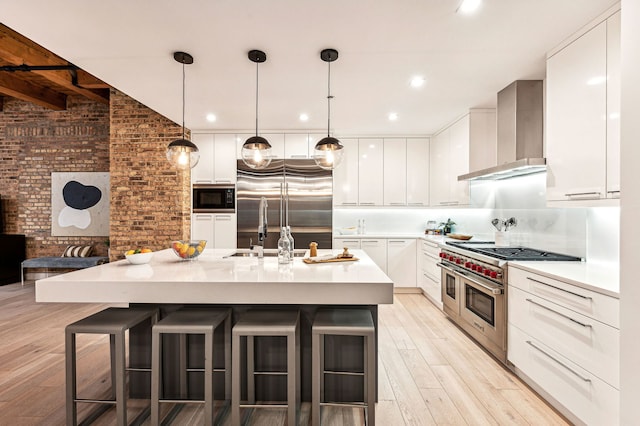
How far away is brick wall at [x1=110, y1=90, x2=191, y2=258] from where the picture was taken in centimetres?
503

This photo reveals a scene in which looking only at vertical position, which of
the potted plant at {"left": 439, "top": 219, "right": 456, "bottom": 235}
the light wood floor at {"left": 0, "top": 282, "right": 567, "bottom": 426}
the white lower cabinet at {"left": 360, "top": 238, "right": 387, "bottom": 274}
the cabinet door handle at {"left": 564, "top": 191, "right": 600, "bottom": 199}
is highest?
the cabinet door handle at {"left": 564, "top": 191, "right": 600, "bottom": 199}

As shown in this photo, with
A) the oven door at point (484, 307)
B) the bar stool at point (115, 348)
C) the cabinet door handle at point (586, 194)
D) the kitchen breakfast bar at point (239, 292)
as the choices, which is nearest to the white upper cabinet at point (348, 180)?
the oven door at point (484, 307)

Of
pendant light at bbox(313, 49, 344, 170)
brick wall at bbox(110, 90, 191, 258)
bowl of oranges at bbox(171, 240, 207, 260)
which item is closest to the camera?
bowl of oranges at bbox(171, 240, 207, 260)

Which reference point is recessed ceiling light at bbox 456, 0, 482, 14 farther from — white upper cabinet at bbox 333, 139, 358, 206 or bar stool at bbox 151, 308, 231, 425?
white upper cabinet at bbox 333, 139, 358, 206

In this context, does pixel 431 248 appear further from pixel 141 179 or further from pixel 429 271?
pixel 141 179

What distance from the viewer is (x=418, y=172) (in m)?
5.59

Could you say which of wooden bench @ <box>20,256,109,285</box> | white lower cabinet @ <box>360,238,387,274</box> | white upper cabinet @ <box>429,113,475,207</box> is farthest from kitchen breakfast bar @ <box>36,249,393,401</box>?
wooden bench @ <box>20,256,109,285</box>

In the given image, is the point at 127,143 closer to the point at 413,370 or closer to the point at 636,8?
the point at 413,370

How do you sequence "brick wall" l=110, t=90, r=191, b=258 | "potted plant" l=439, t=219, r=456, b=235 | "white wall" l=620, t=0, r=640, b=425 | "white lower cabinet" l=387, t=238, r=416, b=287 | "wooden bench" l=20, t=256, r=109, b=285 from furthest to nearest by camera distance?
1. "wooden bench" l=20, t=256, r=109, b=285
2. "potted plant" l=439, t=219, r=456, b=235
3. "white lower cabinet" l=387, t=238, r=416, b=287
4. "brick wall" l=110, t=90, r=191, b=258
5. "white wall" l=620, t=0, r=640, b=425

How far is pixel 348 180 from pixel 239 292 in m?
3.97

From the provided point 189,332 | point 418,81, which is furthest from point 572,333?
point 418,81

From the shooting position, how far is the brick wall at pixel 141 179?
16.5ft

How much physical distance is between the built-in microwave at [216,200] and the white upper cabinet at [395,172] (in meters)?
2.50

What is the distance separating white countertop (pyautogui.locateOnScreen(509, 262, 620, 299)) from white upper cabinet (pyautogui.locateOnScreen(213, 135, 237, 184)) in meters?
4.13
